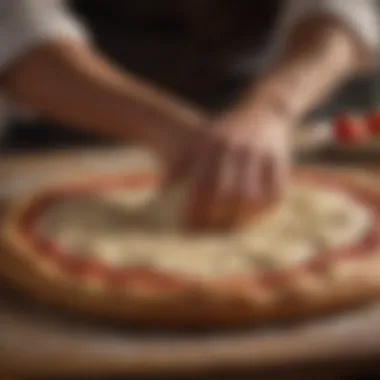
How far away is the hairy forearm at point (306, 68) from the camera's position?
76 centimetres

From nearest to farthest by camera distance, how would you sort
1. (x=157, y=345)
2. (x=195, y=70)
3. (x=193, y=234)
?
(x=157, y=345) < (x=193, y=234) < (x=195, y=70)

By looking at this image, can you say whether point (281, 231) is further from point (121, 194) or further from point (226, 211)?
point (121, 194)

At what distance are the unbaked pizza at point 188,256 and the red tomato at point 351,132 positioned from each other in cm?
11

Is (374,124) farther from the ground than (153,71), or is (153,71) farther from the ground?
(153,71)

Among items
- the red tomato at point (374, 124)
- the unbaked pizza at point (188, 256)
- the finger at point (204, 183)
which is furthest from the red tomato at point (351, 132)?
the finger at point (204, 183)

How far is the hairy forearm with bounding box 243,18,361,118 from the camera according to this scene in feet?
2.49

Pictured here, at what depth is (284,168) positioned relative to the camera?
2.24 feet

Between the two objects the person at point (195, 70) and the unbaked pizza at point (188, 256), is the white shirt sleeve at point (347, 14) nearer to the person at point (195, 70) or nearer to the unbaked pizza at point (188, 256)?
the person at point (195, 70)

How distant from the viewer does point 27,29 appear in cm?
77

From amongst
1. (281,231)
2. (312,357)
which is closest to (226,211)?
(281,231)

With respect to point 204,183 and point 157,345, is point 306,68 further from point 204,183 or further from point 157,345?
point 157,345

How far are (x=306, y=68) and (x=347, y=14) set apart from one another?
75 mm

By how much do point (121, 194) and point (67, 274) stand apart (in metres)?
0.16

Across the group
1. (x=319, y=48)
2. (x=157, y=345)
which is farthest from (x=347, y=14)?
(x=157, y=345)
